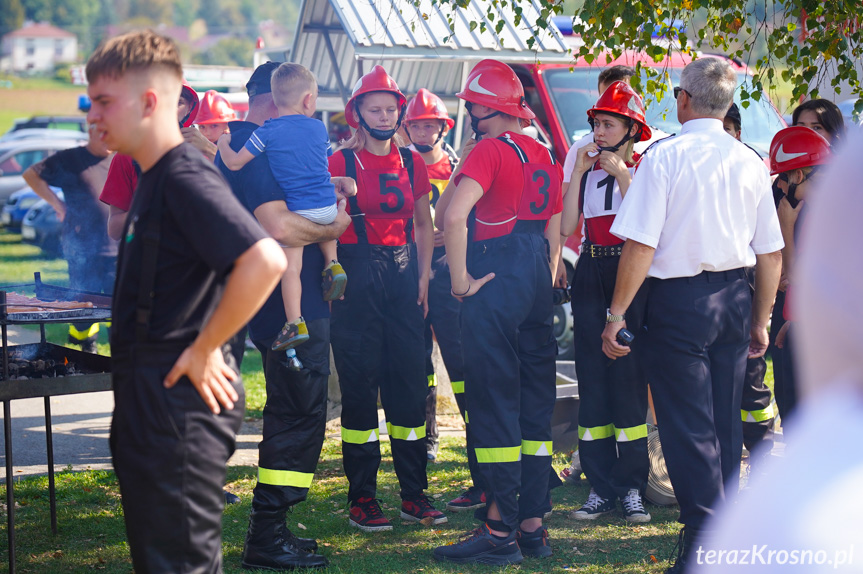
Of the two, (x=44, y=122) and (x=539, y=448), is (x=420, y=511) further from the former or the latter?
(x=44, y=122)

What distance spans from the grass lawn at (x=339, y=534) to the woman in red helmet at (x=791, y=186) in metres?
1.11

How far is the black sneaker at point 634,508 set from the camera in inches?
189

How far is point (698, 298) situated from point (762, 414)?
179cm

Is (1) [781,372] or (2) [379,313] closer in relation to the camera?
(2) [379,313]

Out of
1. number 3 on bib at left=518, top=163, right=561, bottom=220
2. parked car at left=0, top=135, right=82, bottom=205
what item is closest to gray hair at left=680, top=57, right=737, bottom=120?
number 3 on bib at left=518, top=163, right=561, bottom=220

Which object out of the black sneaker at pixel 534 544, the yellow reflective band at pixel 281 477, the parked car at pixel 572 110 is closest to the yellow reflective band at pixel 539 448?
the black sneaker at pixel 534 544

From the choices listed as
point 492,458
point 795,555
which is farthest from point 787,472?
point 492,458

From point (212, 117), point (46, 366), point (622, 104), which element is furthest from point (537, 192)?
point (212, 117)

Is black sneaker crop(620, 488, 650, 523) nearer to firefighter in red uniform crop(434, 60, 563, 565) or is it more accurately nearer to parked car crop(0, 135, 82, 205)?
firefighter in red uniform crop(434, 60, 563, 565)

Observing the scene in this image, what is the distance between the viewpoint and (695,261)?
12.6 feet

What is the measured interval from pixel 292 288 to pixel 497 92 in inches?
58.6

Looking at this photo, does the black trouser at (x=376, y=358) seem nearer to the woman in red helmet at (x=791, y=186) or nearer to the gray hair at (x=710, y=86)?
the gray hair at (x=710, y=86)

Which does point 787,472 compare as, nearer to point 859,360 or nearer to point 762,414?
point 859,360

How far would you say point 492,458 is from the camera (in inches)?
169
